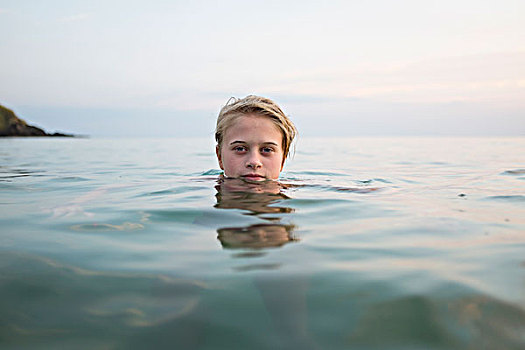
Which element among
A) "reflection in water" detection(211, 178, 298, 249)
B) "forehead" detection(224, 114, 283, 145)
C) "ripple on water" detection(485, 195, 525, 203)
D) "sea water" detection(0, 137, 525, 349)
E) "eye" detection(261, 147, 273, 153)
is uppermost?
"forehead" detection(224, 114, 283, 145)

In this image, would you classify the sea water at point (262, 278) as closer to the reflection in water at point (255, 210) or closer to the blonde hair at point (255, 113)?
the reflection in water at point (255, 210)

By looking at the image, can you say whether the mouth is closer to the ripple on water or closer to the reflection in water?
the reflection in water

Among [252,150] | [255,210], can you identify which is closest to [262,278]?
[255,210]

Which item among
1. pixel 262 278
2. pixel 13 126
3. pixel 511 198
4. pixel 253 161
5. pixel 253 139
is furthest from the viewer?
pixel 13 126

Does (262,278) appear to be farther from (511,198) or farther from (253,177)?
(511,198)

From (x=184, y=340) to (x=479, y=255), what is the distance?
1592mm

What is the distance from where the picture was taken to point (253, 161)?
14.2 ft

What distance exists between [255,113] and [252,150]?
0.52 metres

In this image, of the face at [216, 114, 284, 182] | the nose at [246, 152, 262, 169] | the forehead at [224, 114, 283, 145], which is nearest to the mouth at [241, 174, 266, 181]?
the face at [216, 114, 284, 182]

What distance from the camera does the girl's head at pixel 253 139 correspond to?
4.43 meters

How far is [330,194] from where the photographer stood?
14.1 ft

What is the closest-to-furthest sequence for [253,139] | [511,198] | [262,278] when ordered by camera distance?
[262,278] → [511,198] → [253,139]

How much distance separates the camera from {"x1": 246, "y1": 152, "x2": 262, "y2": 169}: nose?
434 centimetres

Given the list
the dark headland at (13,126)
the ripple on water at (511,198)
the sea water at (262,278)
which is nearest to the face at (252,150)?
the sea water at (262,278)
